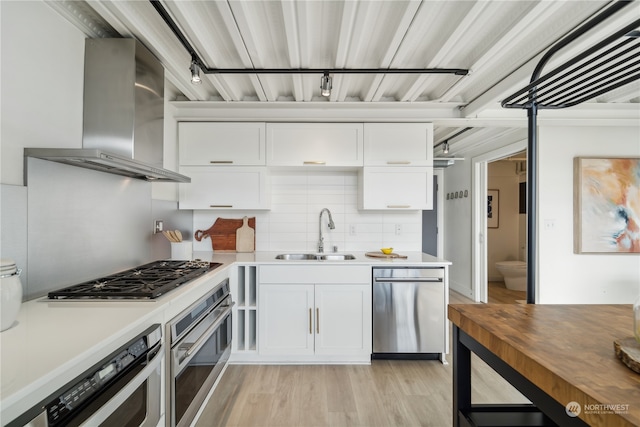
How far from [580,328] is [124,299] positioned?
184 centimetres

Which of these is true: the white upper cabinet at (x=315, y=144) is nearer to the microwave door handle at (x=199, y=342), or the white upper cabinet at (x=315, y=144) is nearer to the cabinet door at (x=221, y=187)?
the cabinet door at (x=221, y=187)

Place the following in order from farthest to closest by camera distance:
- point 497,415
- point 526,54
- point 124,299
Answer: point 526,54 → point 124,299 → point 497,415

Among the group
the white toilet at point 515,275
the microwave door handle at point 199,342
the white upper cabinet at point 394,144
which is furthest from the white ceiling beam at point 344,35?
the white toilet at point 515,275

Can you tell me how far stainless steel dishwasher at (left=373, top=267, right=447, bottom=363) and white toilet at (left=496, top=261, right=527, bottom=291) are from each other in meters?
3.53

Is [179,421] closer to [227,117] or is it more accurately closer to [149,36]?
[149,36]

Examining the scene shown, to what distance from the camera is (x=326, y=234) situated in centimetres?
320

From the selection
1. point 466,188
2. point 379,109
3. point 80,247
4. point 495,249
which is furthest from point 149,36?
point 495,249

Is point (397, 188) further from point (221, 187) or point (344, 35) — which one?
point (221, 187)

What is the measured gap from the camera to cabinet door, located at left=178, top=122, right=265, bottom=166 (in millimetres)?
2844

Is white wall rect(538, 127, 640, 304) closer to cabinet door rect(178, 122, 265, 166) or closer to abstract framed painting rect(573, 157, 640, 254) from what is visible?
abstract framed painting rect(573, 157, 640, 254)

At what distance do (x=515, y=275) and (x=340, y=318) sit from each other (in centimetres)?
429

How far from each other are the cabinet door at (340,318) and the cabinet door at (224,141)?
4.70ft

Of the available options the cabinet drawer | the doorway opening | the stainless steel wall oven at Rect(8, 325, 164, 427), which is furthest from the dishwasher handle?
the doorway opening

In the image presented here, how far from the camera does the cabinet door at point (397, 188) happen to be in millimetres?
2871
